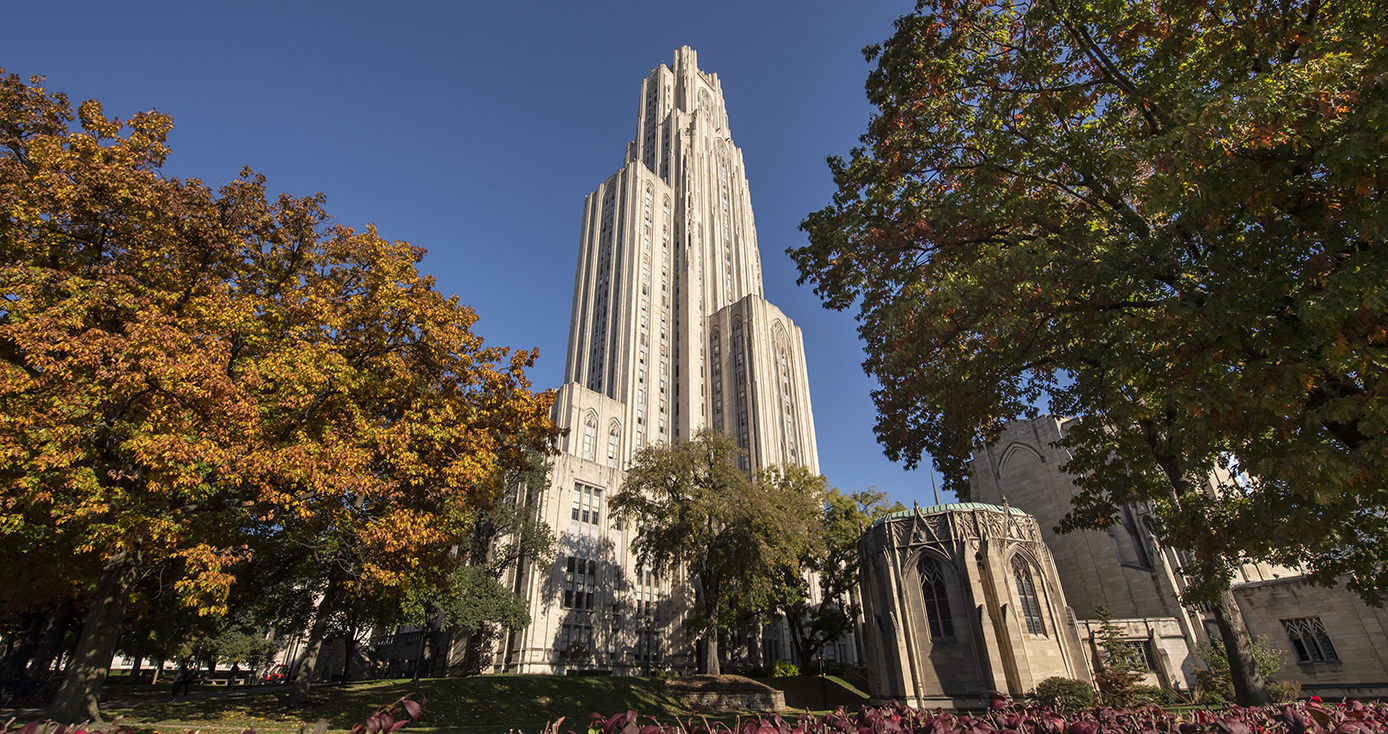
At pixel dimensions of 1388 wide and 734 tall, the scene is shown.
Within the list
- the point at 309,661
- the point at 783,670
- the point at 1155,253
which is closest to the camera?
the point at 1155,253

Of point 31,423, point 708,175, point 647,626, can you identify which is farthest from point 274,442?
point 708,175

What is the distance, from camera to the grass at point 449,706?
15.6m

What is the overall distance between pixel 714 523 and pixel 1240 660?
24738 mm

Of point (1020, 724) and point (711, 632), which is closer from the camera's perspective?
point (1020, 724)

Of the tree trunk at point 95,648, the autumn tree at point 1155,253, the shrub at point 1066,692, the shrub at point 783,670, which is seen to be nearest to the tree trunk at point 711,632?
the shrub at point 783,670

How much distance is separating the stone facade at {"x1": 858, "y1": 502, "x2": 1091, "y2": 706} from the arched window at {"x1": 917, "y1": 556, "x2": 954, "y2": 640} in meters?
0.05

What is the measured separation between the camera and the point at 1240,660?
13648 mm

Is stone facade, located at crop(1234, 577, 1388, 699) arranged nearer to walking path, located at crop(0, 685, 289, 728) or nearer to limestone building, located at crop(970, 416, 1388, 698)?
limestone building, located at crop(970, 416, 1388, 698)

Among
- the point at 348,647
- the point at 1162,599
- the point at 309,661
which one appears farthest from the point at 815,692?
the point at 309,661

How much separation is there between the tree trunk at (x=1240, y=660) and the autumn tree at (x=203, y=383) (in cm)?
1782

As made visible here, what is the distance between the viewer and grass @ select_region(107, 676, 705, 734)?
15648 mm

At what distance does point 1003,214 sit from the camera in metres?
11.2

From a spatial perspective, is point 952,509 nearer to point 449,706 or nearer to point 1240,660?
point 1240,660

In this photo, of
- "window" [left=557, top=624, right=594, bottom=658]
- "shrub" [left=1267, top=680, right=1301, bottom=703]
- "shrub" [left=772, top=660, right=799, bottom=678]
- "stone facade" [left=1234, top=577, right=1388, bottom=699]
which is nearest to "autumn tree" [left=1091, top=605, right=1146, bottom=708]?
"shrub" [left=1267, top=680, right=1301, bottom=703]
